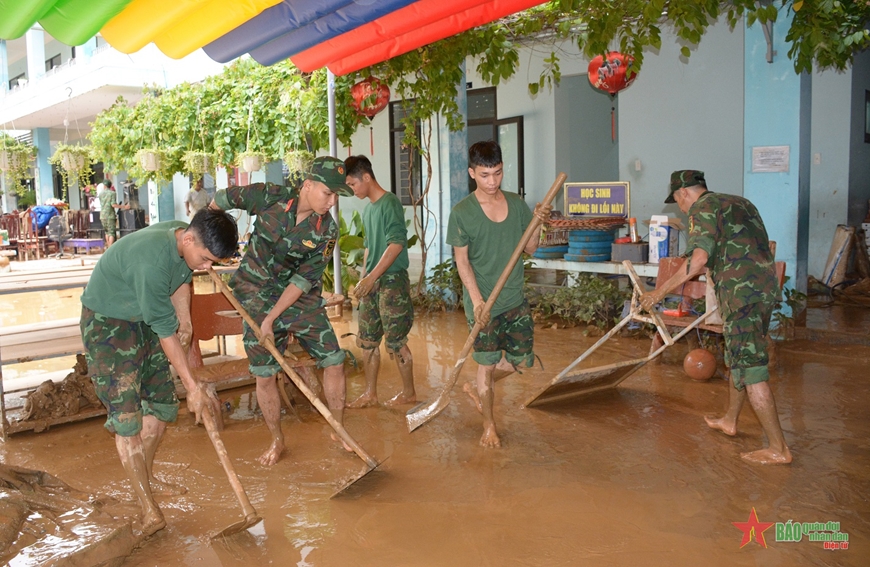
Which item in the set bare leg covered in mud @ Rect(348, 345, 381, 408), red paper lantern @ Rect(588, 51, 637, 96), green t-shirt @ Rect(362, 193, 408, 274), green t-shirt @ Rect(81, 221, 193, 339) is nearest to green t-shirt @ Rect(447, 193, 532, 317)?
green t-shirt @ Rect(362, 193, 408, 274)

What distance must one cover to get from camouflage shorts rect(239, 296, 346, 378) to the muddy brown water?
0.60 metres

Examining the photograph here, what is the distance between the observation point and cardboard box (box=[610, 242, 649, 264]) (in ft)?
25.6

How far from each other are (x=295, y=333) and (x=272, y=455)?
0.74 m

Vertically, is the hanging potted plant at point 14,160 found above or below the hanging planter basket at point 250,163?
above

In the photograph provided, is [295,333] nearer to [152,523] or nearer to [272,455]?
[272,455]

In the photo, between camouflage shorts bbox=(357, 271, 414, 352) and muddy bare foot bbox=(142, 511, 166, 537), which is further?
camouflage shorts bbox=(357, 271, 414, 352)

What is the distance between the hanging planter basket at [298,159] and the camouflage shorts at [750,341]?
687 centimetres

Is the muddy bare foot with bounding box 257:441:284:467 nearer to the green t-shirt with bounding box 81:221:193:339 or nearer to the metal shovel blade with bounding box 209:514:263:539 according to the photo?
the metal shovel blade with bounding box 209:514:263:539

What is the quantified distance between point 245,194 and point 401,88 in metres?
5.18

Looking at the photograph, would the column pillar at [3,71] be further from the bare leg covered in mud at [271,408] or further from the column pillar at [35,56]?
the bare leg covered in mud at [271,408]

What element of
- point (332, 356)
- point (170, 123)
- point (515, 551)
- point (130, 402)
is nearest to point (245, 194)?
point (332, 356)

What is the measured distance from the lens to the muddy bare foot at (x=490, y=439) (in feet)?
15.1

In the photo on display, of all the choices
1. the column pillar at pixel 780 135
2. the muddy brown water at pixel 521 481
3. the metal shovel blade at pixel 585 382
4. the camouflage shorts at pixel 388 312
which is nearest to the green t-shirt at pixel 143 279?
the muddy brown water at pixel 521 481

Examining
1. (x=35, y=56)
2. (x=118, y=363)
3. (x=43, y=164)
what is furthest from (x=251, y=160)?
(x=43, y=164)
